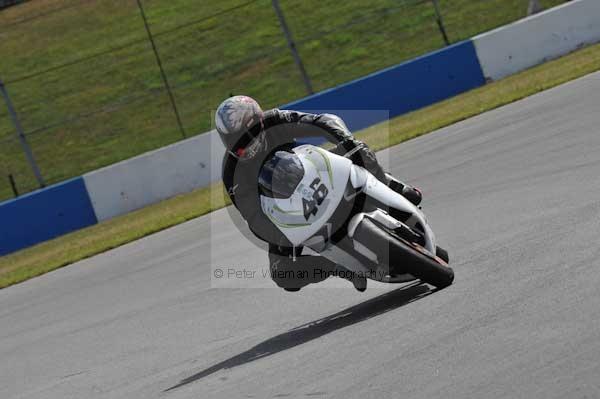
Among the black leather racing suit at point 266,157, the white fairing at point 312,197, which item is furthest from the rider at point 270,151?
the white fairing at point 312,197

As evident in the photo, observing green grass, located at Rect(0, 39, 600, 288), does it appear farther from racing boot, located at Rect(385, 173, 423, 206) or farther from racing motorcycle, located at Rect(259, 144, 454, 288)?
racing motorcycle, located at Rect(259, 144, 454, 288)

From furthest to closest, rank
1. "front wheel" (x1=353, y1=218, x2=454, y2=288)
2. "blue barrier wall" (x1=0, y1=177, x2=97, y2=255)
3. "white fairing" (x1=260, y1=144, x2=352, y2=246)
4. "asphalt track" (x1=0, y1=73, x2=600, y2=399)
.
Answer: "blue barrier wall" (x1=0, y1=177, x2=97, y2=255)
"white fairing" (x1=260, y1=144, x2=352, y2=246)
"front wheel" (x1=353, y1=218, x2=454, y2=288)
"asphalt track" (x1=0, y1=73, x2=600, y2=399)

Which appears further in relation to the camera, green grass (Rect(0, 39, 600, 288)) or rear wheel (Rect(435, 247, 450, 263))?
green grass (Rect(0, 39, 600, 288))

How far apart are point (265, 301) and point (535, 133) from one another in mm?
4791

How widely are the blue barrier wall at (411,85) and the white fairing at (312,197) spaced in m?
12.4

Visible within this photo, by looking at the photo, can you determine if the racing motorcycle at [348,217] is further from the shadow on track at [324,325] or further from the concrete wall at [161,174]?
the concrete wall at [161,174]

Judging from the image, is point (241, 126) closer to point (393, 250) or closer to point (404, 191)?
point (404, 191)

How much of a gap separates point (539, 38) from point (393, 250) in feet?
45.9

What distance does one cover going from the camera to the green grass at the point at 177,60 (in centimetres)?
2272

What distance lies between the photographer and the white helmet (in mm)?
6793

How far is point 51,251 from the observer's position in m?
16.1

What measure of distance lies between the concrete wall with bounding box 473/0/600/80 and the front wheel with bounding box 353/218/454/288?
43.7ft

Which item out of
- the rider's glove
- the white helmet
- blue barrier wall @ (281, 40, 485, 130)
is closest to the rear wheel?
the rider's glove

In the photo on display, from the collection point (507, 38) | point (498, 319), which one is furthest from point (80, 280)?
point (507, 38)
